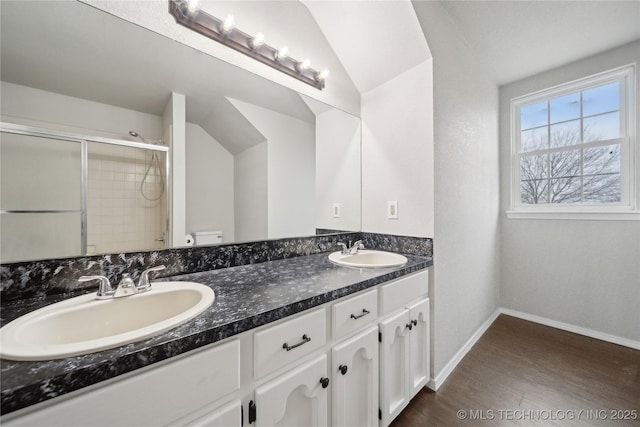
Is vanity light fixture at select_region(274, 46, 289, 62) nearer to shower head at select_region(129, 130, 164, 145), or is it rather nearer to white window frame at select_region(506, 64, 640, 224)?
shower head at select_region(129, 130, 164, 145)

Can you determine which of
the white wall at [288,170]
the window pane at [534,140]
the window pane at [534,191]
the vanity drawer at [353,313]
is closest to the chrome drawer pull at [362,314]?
the vanity drawer at [353,313]

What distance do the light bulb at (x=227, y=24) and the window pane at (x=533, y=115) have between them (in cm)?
295

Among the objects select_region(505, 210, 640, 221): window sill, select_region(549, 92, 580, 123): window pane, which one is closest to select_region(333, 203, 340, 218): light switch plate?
select_region(505, 210, 640, 221): window sill

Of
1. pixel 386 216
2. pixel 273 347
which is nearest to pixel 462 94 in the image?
pixel 386 216

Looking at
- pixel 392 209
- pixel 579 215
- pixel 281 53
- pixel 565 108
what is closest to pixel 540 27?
pixel 565 108

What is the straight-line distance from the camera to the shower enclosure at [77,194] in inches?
30.4

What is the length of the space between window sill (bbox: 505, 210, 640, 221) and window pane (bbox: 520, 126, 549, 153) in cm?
67

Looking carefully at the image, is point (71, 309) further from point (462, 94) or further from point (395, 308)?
point (462, 94)

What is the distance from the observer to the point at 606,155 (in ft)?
7.02

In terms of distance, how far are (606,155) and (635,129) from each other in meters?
0.24

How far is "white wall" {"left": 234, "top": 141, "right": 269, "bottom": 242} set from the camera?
1288 millimetres

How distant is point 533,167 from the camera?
254 cm

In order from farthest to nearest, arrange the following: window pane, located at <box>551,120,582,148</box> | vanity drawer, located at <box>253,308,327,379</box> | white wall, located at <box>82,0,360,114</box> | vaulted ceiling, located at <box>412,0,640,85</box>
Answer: window pane, located at <box>551,120,582,148</box> → vaulted ceiling, located at <box>412,0,640,85</box> → white wall, located at <box>82,0,360,114</box> → vanity drawer, located at <box>253,308,327,379</box>

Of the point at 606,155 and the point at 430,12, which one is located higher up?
the point at 430,12
